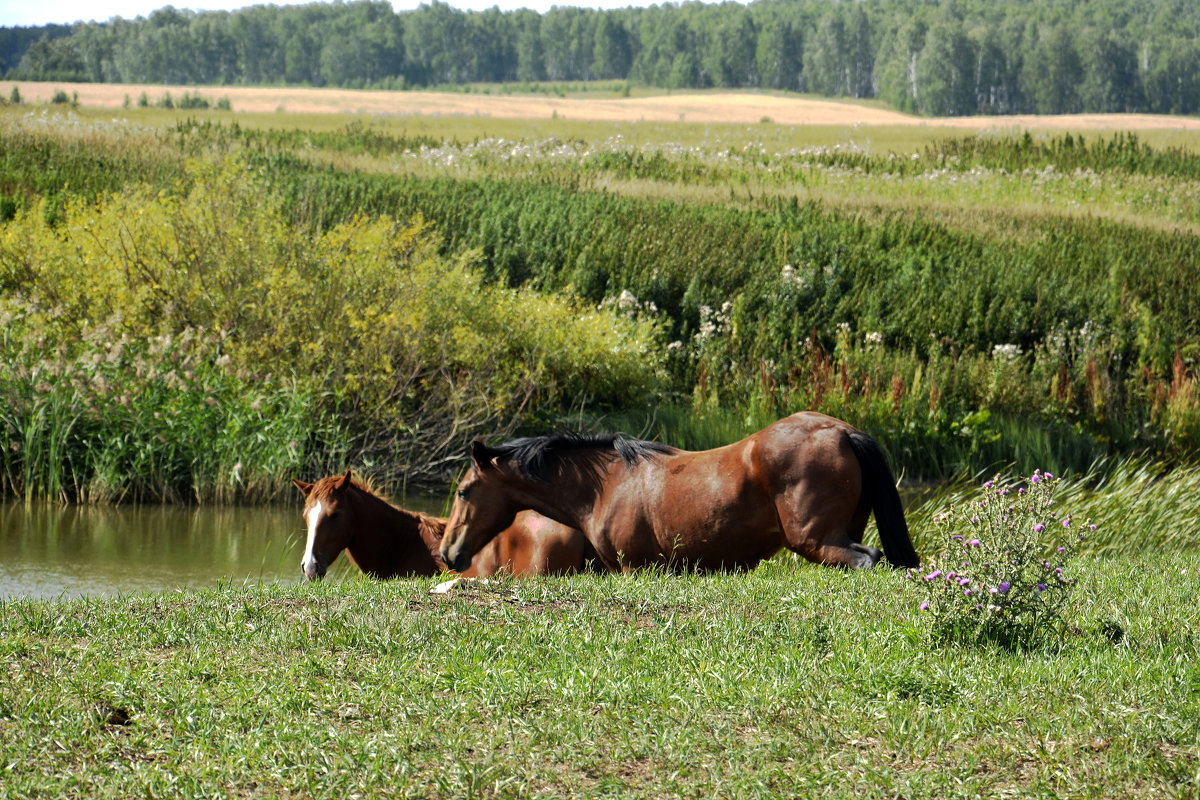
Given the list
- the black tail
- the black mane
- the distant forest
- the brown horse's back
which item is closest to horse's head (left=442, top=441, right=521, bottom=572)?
the black mane

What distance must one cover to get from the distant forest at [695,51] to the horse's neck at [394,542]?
371 feet

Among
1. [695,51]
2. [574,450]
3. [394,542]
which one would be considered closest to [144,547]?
[394,542]

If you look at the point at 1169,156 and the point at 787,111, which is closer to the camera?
the point at 1169,156

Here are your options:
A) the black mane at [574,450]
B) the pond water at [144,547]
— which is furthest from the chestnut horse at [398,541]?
the pond water at [144,547]

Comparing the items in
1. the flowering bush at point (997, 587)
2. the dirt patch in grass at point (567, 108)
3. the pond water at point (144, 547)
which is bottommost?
the pond water at point (144, 547)

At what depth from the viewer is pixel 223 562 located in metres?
10.6

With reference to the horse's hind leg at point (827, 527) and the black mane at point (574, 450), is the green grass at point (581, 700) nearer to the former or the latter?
the horse's hind leg at point (827, 527)

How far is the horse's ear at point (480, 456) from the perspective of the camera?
7.86 m

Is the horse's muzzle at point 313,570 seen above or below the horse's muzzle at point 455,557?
below

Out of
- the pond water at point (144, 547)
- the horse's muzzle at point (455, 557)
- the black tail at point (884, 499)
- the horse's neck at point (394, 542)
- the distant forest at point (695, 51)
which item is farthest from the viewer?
the distant forest at point (695, 51)

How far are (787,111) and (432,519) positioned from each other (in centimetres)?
9932

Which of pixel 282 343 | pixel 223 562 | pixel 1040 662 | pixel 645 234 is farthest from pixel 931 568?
pixel 645 234

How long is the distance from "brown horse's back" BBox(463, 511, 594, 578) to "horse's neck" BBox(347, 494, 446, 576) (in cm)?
48

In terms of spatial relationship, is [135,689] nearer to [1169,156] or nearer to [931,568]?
[931,568]
